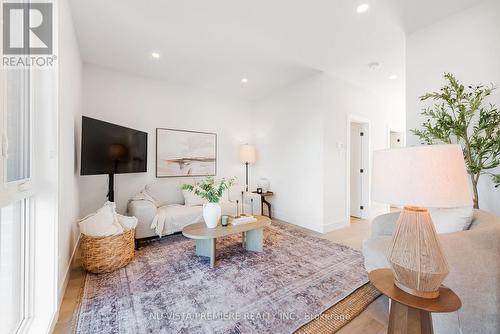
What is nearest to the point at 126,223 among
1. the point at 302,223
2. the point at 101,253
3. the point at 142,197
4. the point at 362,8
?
the point at 101,253

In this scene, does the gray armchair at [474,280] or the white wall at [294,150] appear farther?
the white wall at [294,150]

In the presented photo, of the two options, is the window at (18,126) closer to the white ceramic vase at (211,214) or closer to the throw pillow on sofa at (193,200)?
the white ceramic vase at (211,214)

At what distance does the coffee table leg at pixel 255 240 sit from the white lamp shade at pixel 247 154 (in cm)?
220

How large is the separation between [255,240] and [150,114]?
9.25 ft

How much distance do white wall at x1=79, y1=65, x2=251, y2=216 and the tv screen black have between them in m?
0.48

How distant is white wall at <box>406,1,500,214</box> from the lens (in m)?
1.95

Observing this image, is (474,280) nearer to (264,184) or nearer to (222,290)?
(222,290)

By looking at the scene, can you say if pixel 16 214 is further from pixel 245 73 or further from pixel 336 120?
pixel 336 120

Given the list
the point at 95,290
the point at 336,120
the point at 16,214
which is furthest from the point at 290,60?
the point at 95,290

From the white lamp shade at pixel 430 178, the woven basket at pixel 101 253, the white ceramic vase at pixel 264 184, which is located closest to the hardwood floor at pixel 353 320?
the woven basket at pixel 101 253

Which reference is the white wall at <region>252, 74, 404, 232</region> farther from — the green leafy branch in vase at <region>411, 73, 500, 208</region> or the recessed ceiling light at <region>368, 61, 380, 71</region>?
the green leafy branch in vase at <region>411, 73, 500, 208</region>

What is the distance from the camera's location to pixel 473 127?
77.2 inches

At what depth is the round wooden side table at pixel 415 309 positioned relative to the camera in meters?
0.87

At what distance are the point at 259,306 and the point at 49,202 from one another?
1.76 metres
